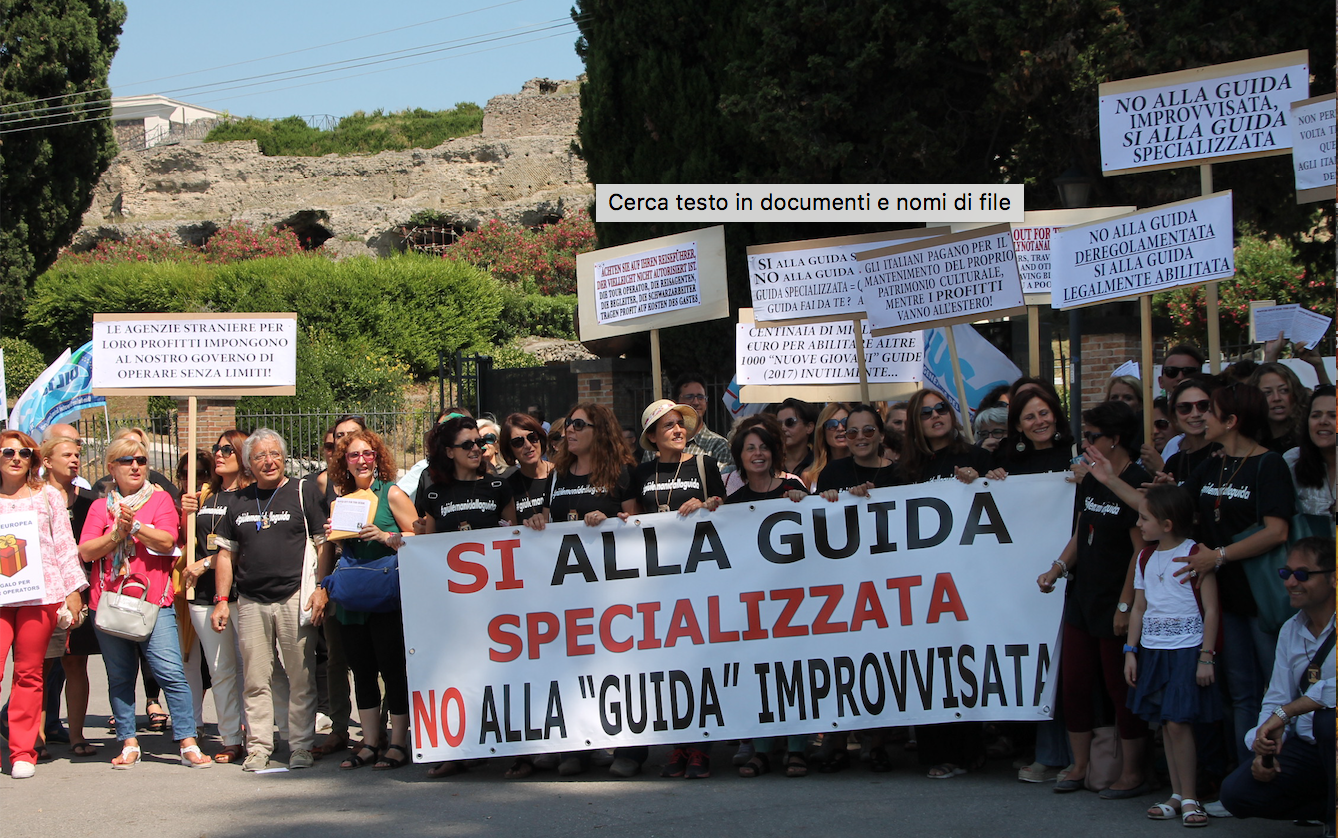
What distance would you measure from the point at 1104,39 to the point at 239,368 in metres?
9.43

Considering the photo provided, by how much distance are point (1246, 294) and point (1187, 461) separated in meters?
23.7

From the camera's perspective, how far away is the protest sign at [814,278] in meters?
7.95

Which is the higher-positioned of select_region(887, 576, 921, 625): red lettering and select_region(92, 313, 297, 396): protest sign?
select_region(92, 313, 297, 396): protest sign

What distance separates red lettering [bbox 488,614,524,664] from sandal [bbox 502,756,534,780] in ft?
1.77

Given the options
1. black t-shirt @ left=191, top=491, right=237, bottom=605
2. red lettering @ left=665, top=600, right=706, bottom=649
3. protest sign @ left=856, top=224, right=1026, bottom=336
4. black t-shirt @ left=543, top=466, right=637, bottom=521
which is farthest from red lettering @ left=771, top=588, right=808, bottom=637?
black t-shirt @ left=191, top=491, right=237, bottom=605

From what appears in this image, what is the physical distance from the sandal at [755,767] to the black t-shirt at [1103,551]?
1.65 meters

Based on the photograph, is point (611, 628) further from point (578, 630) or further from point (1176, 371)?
point (1176, 371)

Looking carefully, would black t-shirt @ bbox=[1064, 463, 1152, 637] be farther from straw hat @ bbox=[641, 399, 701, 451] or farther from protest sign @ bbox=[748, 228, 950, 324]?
protest sign @ bbox=[748, 228, 950, 324]

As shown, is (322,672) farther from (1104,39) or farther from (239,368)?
(1104,39)

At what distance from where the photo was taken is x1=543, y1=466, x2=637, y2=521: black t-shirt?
6266 mm

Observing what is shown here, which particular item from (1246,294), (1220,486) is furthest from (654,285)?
(1246,294)

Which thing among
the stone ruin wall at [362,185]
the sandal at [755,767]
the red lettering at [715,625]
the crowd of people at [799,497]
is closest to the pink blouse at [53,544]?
the crowd of people at [799,497]

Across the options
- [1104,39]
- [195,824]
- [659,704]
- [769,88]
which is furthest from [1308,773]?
[769,88]

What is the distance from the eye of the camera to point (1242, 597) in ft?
16.6
